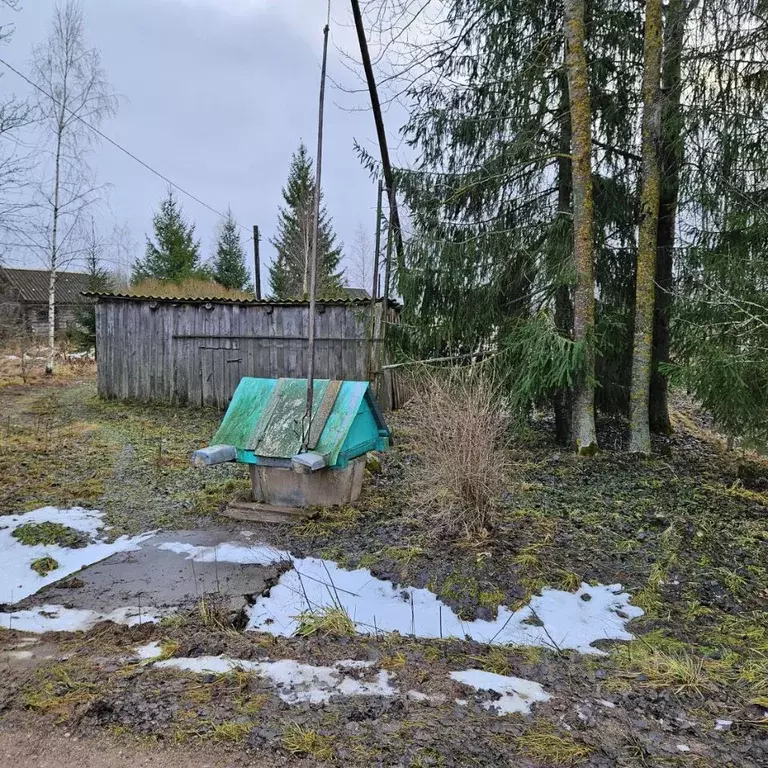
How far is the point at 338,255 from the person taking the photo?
24.8 metres

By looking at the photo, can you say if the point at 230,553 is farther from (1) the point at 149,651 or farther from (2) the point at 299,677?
(2) the point at 299,677

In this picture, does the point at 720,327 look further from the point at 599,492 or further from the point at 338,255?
the point at 338,255

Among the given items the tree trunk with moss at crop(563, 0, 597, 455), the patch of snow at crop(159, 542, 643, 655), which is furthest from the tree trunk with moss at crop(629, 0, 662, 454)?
the patch of snow at crop(159, 542, 643, 655)

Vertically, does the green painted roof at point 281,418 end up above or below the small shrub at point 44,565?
above

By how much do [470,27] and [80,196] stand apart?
11763 mm

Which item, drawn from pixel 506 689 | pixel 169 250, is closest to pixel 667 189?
pixel 506 689

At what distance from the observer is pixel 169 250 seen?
74.9 feet

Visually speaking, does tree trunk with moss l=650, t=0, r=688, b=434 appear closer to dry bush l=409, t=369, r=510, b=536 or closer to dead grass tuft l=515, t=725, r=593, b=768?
dry bush l=409, t=369, r=510, b=536

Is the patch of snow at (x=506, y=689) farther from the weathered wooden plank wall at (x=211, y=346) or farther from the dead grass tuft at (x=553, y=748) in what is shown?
the weathered wooden plank wall at (x=211, y=346)

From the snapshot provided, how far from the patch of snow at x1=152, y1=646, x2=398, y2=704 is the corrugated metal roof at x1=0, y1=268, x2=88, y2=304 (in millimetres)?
26290

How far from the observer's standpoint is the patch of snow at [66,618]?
8.72 feet

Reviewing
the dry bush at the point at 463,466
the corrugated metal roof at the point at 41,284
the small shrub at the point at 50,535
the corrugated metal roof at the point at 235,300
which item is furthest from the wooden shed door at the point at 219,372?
the corrugated metal roof at the point at 41,284

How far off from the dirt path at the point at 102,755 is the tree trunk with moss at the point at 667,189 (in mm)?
5746

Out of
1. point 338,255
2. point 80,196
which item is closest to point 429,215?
point 80,196
